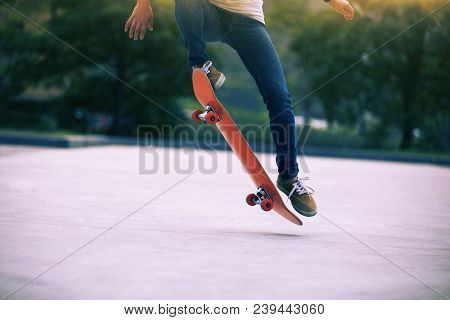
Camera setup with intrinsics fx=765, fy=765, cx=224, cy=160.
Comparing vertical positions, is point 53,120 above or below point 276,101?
below

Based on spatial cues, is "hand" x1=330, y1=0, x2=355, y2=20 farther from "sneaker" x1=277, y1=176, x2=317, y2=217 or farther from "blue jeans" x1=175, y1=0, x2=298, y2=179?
"sneaker" x1=277, y1=176, x2=317, y2=217

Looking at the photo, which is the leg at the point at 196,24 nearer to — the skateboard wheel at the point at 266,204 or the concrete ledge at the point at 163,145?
the skateboard wheel at the point at 266,204

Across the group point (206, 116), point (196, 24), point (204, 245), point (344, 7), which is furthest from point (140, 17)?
point (204, 245)

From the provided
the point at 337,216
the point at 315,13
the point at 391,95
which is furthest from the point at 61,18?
the point at 337,216

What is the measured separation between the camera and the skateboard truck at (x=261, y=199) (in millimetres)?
4832

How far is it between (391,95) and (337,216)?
1830 cm

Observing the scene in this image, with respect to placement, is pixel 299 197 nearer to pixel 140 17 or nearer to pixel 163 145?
pixel 140 17

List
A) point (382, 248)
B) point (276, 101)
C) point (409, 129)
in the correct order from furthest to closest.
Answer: point (409, 129)
point (276, 101)
point (382, 248)

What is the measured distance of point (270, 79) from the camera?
185 inches

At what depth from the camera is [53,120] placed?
2578 cm

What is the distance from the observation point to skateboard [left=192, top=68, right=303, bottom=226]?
4.96 meters

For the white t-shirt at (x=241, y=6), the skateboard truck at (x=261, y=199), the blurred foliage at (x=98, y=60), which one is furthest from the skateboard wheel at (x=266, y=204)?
the blurred foliage at (x=98, y=60)

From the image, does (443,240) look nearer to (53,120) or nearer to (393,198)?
(393,198)

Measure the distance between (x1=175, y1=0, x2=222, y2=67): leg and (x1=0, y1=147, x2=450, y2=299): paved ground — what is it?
3.73 ft
